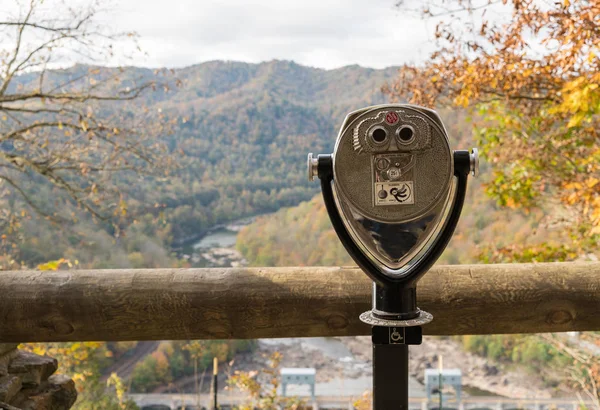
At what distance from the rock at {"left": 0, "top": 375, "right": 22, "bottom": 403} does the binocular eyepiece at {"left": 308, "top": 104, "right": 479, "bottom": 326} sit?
1.10m

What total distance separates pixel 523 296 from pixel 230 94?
1056cm

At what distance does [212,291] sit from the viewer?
164 centimetres

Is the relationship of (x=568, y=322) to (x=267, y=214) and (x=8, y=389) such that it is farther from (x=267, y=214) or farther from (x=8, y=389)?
(x=267, y=214)

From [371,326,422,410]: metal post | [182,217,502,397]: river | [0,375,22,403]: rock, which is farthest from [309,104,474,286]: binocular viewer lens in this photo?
[182,217,502,397]: river

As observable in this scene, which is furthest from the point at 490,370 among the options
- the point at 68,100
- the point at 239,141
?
the point at 68,100

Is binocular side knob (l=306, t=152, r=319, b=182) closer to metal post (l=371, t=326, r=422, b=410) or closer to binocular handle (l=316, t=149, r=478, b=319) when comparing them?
binocular handle (l=316, t=149, r=478, b=319)

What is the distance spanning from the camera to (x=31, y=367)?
1.87 m

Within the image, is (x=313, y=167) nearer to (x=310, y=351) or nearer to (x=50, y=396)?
(x=50, y=396)

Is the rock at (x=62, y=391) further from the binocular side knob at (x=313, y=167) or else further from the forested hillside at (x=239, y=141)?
the forested hillside at (x=239, y=141)

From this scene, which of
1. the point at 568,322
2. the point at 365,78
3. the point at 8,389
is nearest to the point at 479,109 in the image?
the point at 568,322

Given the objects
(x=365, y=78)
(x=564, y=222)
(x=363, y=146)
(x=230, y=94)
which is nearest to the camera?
(x=363, y=146)

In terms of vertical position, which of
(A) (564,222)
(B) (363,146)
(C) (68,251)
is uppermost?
(B) (363,146)

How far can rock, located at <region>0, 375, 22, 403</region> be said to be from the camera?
170 centimetres

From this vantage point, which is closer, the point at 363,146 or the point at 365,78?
the point at 363,146
